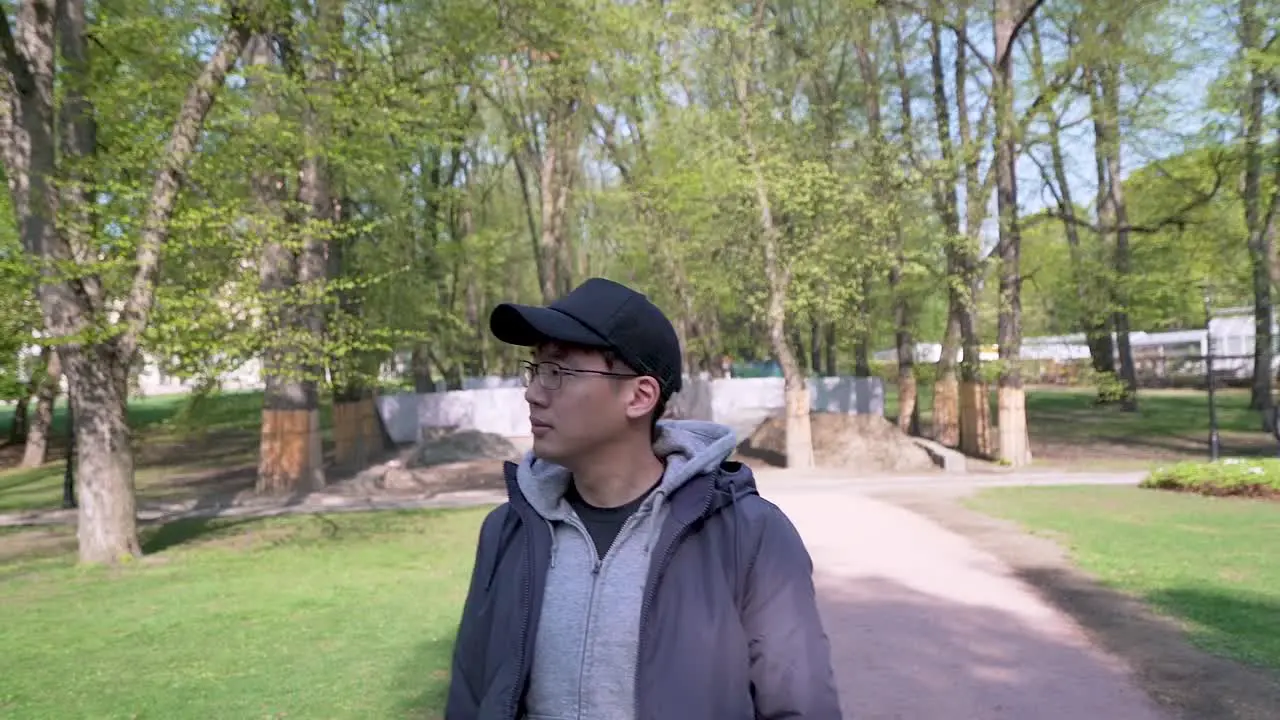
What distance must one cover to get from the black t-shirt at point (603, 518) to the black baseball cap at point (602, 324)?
0.31 metres

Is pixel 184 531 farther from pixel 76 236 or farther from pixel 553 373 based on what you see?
pixel 553 373

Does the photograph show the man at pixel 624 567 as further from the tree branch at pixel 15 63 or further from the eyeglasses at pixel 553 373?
the tree branch at pixel 15 63

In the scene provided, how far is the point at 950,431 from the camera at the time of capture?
2788 centimetres

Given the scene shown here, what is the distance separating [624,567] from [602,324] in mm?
552

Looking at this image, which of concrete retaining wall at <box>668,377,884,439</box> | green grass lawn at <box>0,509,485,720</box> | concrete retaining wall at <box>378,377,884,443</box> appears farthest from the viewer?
concrete retaining wall at <box>668,377,884,439</box>

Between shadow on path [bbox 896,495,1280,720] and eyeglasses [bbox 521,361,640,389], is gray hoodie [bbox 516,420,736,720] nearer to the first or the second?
eyeglasses [bbox 521,361,640,389]

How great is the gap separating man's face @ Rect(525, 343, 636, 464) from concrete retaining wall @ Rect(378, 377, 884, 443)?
96.9 feet

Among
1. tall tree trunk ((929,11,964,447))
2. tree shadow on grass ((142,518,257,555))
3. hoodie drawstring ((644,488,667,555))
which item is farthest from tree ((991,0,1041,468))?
hoodie drawstring ((644,488,667,555))

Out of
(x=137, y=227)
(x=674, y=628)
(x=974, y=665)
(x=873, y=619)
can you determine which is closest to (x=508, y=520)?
(x=674, y=628)

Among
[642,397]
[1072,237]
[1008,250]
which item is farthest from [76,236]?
[1072,237]

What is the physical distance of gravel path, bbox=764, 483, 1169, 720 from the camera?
21.1 feet

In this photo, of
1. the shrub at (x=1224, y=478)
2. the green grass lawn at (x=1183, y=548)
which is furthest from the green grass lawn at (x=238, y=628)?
the shrub at (x=1224, y=478)

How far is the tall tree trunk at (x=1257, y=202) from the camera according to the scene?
22344 millimetres

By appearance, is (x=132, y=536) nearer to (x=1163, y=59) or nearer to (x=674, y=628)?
(x=674, y=628)
